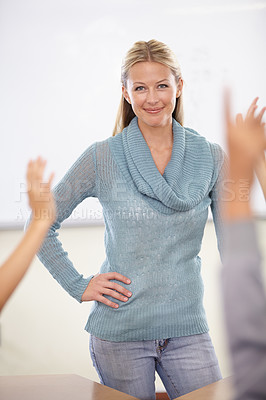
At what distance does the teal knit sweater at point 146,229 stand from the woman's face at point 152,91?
78 millimetres

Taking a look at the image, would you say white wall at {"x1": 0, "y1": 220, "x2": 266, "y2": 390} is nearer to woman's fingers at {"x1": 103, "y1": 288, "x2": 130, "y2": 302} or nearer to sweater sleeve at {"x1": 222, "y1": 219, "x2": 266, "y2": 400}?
woman's fingers at {"x1": 103, "y1": 288, "x2": 130, "y2": 302}

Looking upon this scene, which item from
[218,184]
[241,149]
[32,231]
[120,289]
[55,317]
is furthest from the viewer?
[55,317]

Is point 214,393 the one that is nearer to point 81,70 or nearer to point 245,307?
point 245,307

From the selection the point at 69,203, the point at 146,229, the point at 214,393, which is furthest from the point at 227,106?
the point at 69,203

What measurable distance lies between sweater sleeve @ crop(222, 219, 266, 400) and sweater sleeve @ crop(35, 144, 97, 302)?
943 mm

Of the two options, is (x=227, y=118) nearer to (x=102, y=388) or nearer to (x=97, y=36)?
(x=102, y=388)

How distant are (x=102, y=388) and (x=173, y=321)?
0.31m

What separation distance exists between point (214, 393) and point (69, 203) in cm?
66

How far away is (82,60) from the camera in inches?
125

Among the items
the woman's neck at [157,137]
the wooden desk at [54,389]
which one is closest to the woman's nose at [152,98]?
the woman's neck at [157,137]

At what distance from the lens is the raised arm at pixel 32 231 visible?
888 millimetres

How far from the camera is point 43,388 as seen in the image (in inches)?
46.3

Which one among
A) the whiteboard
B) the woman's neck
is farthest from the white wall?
the woman's neck

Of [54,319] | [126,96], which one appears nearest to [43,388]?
[126,96]
